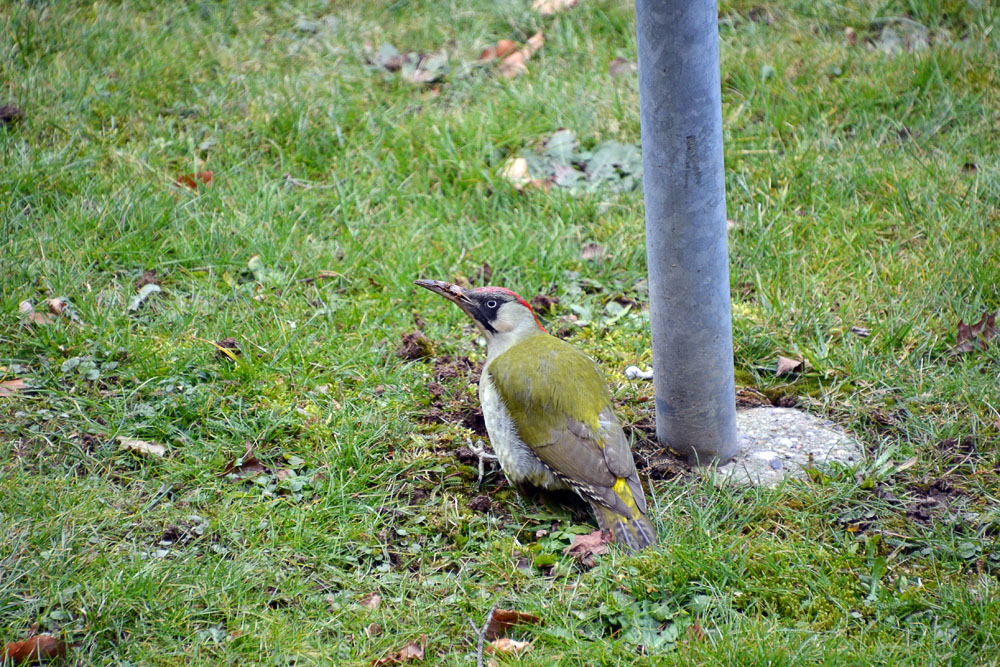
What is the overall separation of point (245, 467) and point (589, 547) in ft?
4.94

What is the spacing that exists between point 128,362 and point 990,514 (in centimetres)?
372

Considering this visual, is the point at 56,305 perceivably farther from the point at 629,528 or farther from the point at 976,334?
the point at 976,334

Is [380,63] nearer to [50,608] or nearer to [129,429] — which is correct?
[129,429]

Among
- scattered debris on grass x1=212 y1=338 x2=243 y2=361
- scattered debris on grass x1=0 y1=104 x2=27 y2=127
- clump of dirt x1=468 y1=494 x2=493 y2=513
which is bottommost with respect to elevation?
clump of dirt x1=468 y1=494 x2=493 y2=513

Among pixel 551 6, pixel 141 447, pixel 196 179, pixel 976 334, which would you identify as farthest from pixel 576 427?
pixel 551 6

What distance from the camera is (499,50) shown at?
23.3 feet

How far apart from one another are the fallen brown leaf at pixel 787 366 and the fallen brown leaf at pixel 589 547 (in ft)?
4.46

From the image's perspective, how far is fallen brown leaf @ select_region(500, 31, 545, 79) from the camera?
6848mm

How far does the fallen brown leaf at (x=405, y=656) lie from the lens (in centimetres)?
328

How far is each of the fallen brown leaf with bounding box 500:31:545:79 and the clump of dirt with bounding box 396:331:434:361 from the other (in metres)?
2.71

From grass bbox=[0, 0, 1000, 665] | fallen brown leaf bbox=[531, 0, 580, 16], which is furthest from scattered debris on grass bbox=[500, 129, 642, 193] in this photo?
fallen brown leaf bbox=[531, 0, 580, 16]

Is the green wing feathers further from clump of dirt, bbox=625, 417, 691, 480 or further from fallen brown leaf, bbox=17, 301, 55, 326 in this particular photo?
fallen brown leaf, bbox=17, 301, 55, 326

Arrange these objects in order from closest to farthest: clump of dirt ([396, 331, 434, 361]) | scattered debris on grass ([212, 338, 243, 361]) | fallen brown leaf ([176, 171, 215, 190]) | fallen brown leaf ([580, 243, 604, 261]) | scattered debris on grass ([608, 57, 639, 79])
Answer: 1. scattered debris on grass ([212, 338, 243, 361])
2. clump of dirt ([396, 331, 434, 361])
3. fallen brown leaf ([580, 243, 604, 261])
4. fallen brown leaf ([176, 171, 215, 190])
5. scattered debris on grass ([608, 57, 639, 79])

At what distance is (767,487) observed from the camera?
3895 mm
